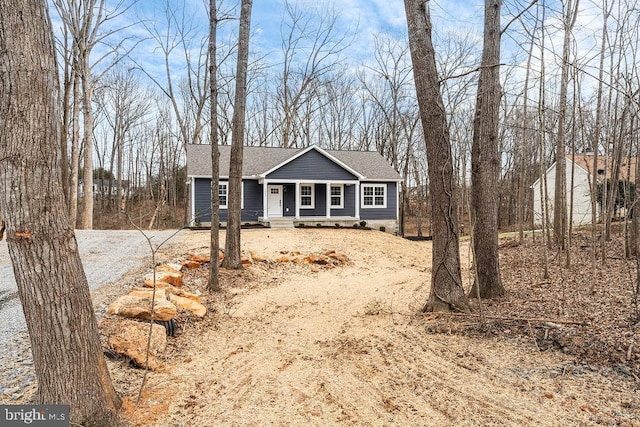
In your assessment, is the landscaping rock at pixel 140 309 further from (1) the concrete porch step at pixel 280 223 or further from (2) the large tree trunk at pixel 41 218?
(1) the concrete porch step at pixel 280 223

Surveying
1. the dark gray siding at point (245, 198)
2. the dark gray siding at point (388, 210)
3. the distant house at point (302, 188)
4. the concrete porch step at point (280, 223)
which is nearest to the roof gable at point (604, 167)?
the dark gray siding at point (388, 210)

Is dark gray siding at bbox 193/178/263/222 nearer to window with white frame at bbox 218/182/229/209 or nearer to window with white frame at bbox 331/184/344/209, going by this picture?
window with white frame at bbox 218/182/229/209

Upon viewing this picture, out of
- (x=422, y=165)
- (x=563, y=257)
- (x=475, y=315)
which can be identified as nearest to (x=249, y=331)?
(x=475, y=315)

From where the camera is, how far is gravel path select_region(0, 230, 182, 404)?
319 centimetres

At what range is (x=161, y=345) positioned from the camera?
167 inches

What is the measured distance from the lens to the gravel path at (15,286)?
3.19 m

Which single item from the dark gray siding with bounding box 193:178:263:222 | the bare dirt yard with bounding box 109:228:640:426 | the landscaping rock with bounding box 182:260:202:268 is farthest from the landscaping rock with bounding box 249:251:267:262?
the dark gray siding with bounding box 193:178:263:222

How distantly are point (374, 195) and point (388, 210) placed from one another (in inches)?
44.2

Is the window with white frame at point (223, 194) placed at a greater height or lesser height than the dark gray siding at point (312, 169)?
lesser

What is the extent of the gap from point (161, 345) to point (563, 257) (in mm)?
8740

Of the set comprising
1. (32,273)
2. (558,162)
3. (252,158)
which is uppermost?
(252,158)

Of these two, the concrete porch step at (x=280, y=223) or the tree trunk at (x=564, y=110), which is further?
the concrete porch step at (x=280, y=223)

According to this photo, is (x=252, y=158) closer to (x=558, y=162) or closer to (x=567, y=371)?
(x=558, y=162)

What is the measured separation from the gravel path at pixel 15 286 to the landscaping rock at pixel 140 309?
904 mm
